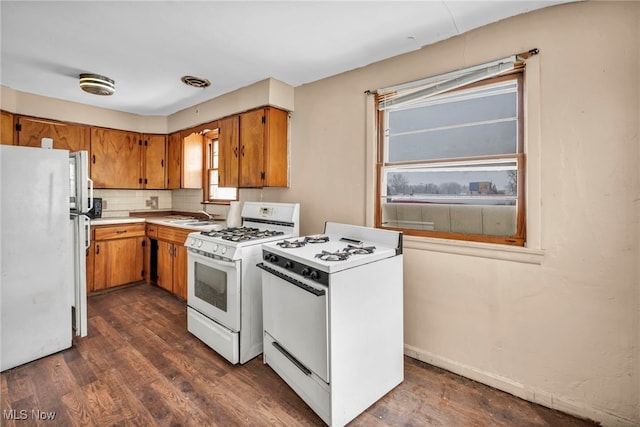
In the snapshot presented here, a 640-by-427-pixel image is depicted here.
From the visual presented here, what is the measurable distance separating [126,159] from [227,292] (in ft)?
9.82

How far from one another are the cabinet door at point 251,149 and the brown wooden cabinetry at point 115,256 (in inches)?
73.0

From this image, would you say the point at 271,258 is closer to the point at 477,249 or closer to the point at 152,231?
the point at 477,249

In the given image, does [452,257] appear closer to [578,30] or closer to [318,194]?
[318,194]

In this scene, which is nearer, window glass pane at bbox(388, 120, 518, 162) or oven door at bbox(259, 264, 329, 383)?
oven door at bbox(259, 264, 329, 383)

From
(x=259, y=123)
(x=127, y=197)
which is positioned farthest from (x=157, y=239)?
(x=259, y=123)

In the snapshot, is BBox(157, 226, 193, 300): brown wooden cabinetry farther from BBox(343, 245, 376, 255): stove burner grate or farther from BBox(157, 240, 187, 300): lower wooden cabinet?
BBox(343, 245, 376, 255): stove burner grate

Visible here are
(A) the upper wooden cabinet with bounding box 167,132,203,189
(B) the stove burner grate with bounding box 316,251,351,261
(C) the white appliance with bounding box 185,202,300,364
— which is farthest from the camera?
(A) the upper wooden cabinet with bounding box 167,132,203,189

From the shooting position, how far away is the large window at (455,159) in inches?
77.1

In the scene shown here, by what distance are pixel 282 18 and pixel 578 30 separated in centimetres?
172

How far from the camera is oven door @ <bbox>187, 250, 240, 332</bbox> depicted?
2240 mm

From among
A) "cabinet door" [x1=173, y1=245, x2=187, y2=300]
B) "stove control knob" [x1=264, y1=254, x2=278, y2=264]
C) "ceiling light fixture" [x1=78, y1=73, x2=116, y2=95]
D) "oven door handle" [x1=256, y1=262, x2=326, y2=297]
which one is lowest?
"cabinet door" [x1=173, y1=245, x2=187, y2=300]

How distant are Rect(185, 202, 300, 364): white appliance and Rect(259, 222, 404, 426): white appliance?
213 millimetres

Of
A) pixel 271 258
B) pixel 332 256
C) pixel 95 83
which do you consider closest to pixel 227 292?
pixel 271 258

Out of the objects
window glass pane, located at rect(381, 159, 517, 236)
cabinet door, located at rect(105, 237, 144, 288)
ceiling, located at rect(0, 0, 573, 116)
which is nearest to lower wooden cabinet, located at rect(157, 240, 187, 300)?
cabinet door, located at rect(105, 237, 144, 288)
